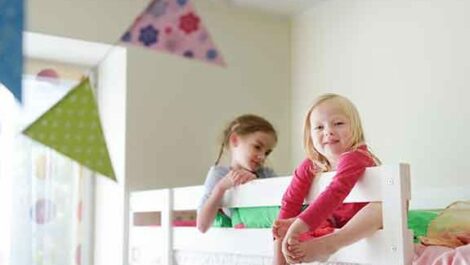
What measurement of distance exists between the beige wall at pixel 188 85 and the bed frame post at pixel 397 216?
1.35 meters

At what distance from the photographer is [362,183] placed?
3.88ft

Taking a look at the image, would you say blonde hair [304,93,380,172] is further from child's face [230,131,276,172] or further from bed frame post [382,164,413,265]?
child's face [230,131,276,172]

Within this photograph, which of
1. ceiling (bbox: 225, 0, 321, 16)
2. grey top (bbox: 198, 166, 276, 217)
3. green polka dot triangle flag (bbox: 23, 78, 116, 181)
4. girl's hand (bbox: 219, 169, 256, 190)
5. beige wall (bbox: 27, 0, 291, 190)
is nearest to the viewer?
green polka dot triangle flag (bbox: 23, 78, 116, 181)

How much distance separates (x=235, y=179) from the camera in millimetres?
1610

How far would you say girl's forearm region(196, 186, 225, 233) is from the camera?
5.39 feet

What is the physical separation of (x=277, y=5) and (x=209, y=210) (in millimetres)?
1149

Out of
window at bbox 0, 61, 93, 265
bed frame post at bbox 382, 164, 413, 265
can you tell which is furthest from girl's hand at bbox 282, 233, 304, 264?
window at bbox 0, 61, 93, 265

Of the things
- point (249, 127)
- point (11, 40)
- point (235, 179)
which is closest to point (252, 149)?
point (249, 127)

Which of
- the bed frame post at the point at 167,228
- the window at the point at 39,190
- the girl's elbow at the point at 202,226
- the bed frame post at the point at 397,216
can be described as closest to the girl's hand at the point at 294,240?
the bed frame post at the point at 397,216

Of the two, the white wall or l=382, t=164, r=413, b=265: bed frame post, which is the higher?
the white wall

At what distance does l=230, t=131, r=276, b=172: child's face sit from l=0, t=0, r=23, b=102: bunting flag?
750 millimetres

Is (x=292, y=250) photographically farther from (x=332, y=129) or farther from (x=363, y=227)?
(x=332, y=129)

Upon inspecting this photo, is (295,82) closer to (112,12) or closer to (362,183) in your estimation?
(112,12)

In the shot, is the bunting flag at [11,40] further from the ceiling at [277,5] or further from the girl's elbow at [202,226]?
the ceiling at [277,5]
